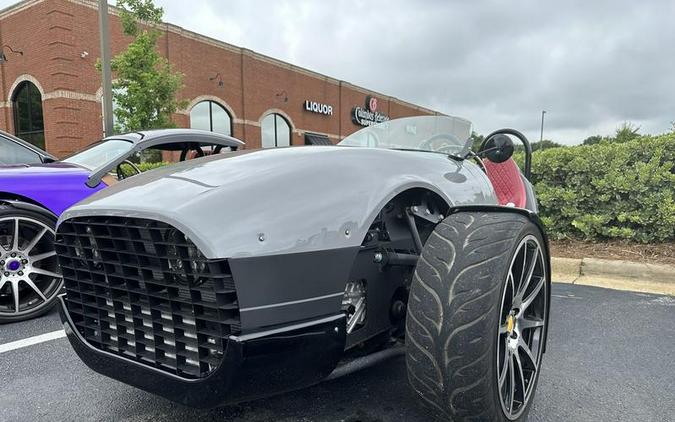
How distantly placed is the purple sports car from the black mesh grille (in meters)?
1.71

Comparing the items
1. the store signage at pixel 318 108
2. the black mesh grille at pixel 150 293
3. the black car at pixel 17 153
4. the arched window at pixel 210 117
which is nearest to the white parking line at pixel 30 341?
the black mesh grille at pixel 150 293

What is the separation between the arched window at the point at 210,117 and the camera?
1948cm

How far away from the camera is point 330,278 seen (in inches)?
66.0

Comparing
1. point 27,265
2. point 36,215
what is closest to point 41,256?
point 27,265

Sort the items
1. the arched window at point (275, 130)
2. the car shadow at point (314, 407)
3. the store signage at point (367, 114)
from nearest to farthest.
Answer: the car shadow at point (314, 407) → the arched window at point (275, 130) → the store signage at point (367, 114)

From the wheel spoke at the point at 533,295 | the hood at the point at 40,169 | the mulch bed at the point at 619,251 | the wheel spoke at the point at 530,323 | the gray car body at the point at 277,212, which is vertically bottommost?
the mulch bed at the point at 619,251

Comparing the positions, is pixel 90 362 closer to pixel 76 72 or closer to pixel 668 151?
pixel 668 151

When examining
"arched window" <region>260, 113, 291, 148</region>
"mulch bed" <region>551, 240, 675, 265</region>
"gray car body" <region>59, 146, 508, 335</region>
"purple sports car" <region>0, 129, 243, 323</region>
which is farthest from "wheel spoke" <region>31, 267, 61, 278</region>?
"arched window" <region>260, 113, 291, 148</region>

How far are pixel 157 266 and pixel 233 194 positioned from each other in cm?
37

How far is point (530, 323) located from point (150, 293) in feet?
5.41

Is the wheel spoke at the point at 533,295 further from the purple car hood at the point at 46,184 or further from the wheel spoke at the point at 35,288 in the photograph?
the wheel spoke at the point at 35,288

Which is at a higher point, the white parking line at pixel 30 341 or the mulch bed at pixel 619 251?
the mulch bed at pixel 619 251

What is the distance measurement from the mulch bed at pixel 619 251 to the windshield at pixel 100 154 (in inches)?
200

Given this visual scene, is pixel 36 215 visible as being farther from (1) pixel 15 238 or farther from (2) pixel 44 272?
(2) pixel 44 272
